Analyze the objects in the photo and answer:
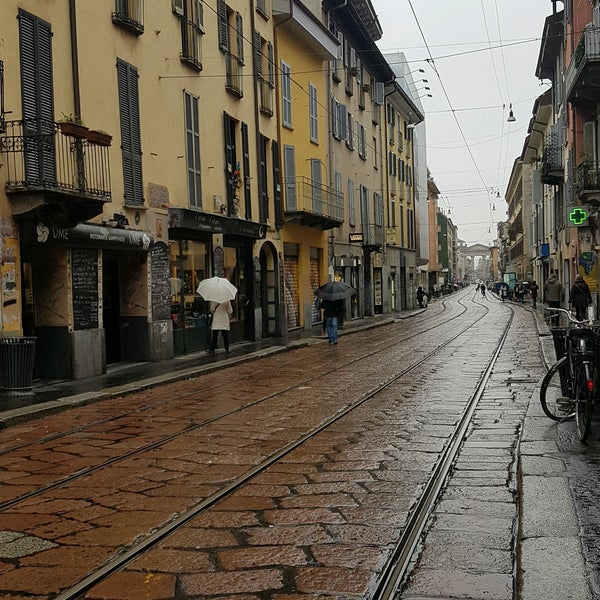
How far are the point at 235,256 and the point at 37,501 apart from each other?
16075mm

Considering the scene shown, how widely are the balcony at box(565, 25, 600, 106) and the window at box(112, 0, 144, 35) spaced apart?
39.6 ft

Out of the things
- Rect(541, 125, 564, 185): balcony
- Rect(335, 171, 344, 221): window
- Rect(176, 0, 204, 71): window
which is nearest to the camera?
Rect(176, 0, 204, 71): window

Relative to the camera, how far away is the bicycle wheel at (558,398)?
25.9 ft

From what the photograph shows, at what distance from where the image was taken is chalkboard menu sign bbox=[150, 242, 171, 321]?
16.2 metres

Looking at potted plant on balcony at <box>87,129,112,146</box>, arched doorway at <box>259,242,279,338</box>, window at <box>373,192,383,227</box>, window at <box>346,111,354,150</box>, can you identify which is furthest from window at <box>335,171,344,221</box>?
potted plant on balcony at <box>87,129,112,146</box>

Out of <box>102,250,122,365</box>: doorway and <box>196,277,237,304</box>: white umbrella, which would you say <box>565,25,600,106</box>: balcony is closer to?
<box>196,277,237,304</box>: white umbrella

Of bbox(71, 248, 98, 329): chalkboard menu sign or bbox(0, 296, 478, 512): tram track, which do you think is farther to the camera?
bbox(71, 248, 98, 329): chalkboard menu sign

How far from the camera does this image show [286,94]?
25.2 metres

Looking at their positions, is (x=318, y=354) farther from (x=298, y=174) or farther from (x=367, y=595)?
(x=367, y=595)

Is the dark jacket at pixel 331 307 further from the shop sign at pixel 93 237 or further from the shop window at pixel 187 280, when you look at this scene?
the shop sign at pixel 93 237

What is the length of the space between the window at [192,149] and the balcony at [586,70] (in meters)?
10.7

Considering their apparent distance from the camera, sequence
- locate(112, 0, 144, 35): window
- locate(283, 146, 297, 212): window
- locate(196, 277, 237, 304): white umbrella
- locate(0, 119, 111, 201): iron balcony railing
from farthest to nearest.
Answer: locate(283, 146, 297, 212): window → locate(196, 277, 237, 304): white umbrella → locate(112, 0, 144, 35): window → locate(0, 119, 111, 201): iron balcony railing

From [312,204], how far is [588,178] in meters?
8.53

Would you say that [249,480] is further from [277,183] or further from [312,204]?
[312,204]
